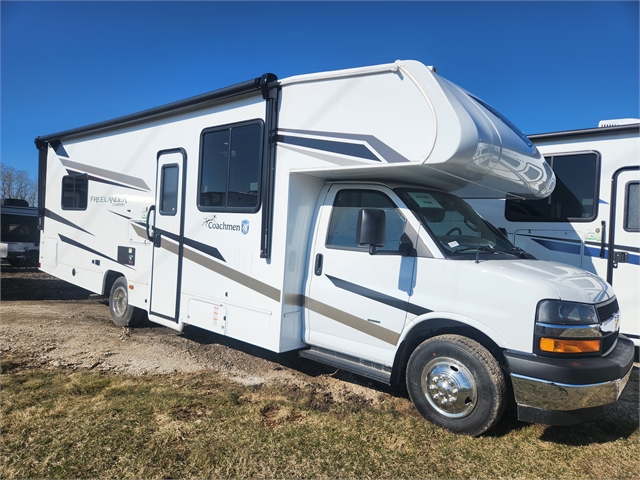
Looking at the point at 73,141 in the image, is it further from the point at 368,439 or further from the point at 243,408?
the point at 368,439

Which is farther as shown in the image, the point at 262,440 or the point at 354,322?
the point at 354,322

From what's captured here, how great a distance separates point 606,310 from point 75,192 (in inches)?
321

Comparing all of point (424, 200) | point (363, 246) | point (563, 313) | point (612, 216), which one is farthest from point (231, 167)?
point (612, 216)

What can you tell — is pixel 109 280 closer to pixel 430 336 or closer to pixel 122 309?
pixel 122 309

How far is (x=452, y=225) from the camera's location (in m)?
4.67

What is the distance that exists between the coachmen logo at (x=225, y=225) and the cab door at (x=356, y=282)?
33.2 inches

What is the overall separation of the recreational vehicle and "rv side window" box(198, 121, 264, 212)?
445 inches

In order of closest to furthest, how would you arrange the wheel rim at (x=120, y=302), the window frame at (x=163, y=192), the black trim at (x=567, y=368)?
the black trim at (x=567, y=368), the window frame at (x=163, y=192), the wheel rim at (x=120, y=302)

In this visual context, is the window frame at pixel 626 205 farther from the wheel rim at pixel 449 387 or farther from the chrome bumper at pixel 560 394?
the wheel rim at pixel 449 387

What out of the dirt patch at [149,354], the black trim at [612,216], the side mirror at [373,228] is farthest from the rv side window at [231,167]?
the black trim at [612,216]

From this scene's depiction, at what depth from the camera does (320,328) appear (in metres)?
4.98

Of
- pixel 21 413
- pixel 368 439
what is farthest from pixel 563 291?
pixel 21 413

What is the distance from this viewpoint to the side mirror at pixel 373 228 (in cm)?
434

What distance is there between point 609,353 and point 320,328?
2.59m
